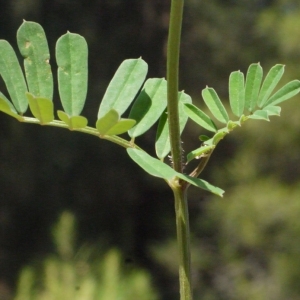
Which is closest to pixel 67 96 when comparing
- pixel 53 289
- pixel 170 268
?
pixel 53 289

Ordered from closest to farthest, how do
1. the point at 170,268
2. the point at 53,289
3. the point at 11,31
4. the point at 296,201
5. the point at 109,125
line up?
the point at 109,125 → the point at 53,289 → the point at 11,31 → the point at 296,201 → the point at 170,268

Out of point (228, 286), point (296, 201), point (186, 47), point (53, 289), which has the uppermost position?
point (186, 47)

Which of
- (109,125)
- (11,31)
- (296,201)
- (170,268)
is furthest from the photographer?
(170,268)

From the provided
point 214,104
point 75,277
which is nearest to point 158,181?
point 75,277

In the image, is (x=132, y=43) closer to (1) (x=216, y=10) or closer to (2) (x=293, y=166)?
(1) (x=216, y=10)

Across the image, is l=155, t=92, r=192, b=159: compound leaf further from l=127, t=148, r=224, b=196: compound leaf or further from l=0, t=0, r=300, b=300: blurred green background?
l=0, t=0, r=300, b=300: blurred green background

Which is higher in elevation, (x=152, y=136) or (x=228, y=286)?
(x=152, y=136)

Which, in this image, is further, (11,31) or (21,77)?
(11,31)
